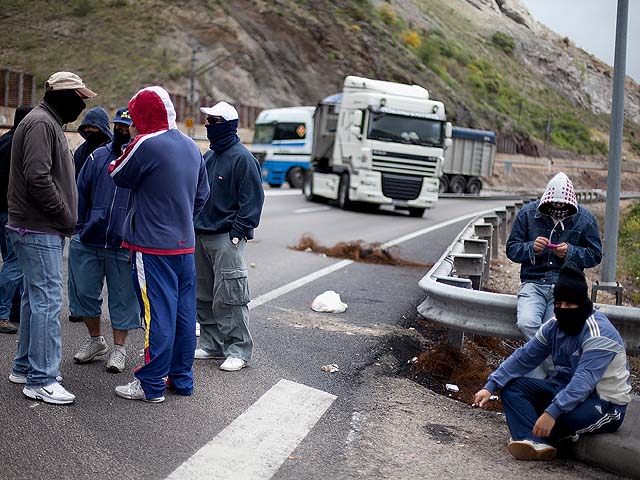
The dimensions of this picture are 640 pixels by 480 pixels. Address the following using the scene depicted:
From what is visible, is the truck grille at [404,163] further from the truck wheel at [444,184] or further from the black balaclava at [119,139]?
the truck wheel at [444,184]

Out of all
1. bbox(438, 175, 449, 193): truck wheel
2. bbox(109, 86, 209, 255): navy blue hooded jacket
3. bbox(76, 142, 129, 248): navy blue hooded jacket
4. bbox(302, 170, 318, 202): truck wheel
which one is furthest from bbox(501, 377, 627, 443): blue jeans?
bbox(438, 175, 449, 193): truck wheel

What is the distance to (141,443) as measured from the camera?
4809 mm

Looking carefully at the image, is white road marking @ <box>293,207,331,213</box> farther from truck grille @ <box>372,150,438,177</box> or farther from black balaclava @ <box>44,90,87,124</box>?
black balaclava @ <box>44,90,87,124</box>

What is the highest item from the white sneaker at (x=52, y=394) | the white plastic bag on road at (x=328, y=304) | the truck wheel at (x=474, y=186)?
the white sneaker at (x=52, y=394)

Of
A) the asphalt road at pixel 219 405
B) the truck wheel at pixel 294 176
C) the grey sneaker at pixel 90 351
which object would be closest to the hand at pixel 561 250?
the asphalt road at pixel 219 405

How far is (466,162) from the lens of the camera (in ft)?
148

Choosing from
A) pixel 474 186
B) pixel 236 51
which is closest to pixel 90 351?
pixel 474 186

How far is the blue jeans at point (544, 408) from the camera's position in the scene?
500 cm

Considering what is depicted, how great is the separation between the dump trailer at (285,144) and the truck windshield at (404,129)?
10744 millimetres

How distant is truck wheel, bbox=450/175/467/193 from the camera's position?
4519 cm

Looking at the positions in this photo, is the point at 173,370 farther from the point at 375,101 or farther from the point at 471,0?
the point at 471,0

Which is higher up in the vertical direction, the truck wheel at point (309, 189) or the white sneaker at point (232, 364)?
the white sneaker at point (232, 364)

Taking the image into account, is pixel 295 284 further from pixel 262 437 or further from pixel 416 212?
pixel 416 212

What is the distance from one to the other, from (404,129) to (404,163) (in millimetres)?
952
